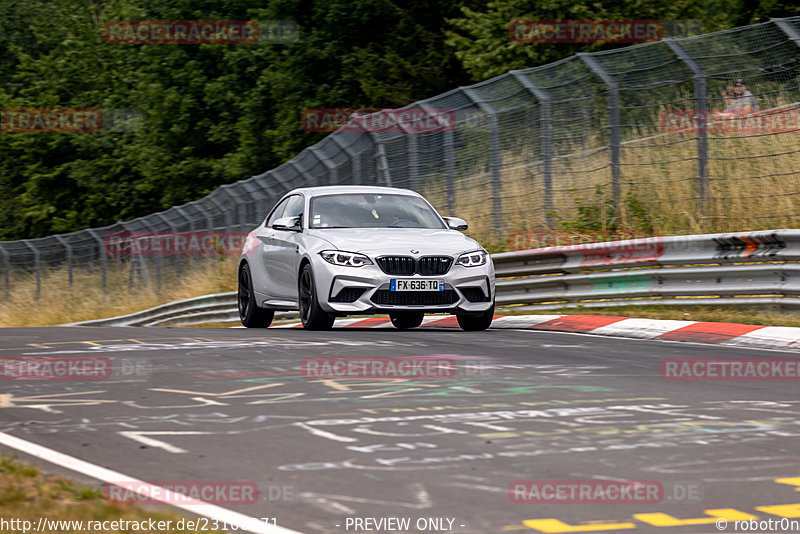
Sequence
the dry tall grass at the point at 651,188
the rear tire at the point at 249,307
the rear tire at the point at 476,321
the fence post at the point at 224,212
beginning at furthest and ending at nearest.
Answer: the fence post at the point at 224,212 → the rear tire at the point at 249,307 → the dry tall grass at the point at 651,188 → the rear tire at the point at 476,321

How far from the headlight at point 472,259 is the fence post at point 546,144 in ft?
14.8

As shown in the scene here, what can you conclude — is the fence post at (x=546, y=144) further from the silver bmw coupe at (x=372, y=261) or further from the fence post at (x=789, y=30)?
the fence post at (x=789, y=30)

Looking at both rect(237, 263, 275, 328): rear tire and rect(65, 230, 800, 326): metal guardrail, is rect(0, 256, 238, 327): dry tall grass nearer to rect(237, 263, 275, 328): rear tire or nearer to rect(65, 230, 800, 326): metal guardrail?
rect(237, 263, 275, 328): rear tire

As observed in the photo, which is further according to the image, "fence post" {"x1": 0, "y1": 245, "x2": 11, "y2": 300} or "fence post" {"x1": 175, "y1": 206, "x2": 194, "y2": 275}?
"fence post" {"x1": 0, "y1": 245, "x2": 11, "y2": 300}

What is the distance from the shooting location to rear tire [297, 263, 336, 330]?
41.9ft

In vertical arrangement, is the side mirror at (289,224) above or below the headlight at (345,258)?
above

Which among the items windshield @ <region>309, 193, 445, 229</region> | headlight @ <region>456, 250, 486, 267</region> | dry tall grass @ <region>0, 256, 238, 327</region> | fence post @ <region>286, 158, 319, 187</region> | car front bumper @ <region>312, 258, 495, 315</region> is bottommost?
dry tall grass @ <region>0, 256, 238, 327</region>

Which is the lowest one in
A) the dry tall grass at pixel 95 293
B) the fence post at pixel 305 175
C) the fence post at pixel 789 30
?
the dry tall grass at pixel 95 293

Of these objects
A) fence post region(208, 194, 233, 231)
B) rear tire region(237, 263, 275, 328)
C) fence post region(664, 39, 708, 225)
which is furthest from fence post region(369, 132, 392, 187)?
fence post region(208, 194, 233, 231)

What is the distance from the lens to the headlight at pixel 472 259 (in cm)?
1273

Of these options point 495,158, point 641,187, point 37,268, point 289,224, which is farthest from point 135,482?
point 37,268

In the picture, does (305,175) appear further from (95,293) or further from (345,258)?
(95,293)

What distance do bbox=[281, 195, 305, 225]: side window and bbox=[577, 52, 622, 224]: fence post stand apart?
15.0 feet

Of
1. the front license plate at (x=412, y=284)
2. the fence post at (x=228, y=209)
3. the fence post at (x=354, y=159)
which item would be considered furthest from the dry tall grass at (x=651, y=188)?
the fence post at (x=228, y=209)
